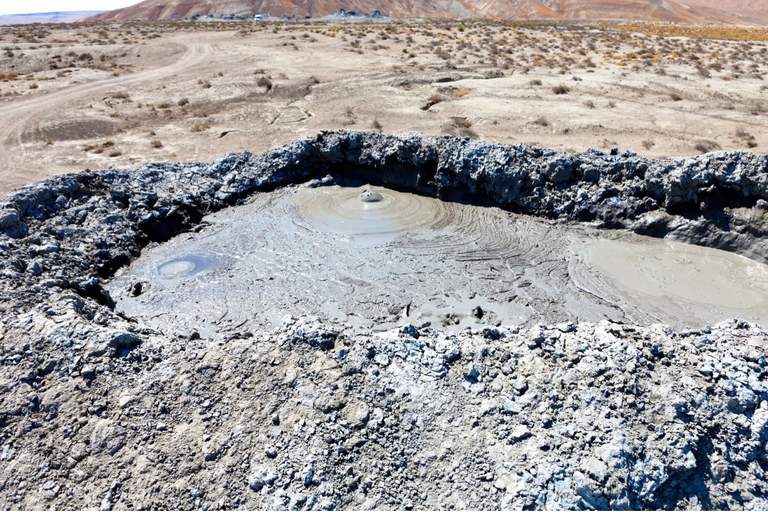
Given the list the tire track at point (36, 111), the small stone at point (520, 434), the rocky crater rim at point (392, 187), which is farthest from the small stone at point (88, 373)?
the tire track at point (36, 111)

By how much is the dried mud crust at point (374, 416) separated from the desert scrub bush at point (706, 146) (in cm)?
1151

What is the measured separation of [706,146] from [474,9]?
8733 cm

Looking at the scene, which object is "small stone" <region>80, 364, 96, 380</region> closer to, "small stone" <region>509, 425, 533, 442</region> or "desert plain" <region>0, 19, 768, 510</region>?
"desert plain" <region>0, 19, 768, 510</region>

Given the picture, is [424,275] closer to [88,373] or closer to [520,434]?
[520,434]

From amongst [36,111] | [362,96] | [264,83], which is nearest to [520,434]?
[362,96]

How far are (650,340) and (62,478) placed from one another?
24.0 feet

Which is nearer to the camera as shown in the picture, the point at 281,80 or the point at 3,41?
the point at 281,80

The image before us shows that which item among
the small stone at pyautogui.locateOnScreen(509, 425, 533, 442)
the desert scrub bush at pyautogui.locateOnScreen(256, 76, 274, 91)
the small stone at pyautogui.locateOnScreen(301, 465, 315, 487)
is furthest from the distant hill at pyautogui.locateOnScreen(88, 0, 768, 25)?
the small stone at pyautogui.locateOnScreen(301, 465, 315, 487)

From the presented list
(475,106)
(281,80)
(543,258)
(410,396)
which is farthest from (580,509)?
(281,80)

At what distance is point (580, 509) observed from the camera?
449 centimetres

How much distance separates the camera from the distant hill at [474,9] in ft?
267

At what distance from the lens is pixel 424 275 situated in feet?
32.2

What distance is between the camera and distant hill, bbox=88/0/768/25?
81.3 meters

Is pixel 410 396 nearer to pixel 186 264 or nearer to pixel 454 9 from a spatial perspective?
pixel 186 264
